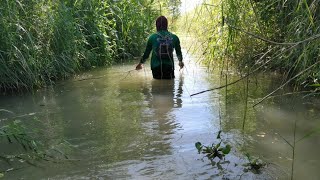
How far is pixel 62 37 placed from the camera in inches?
294

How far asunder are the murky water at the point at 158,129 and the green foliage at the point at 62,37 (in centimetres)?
41

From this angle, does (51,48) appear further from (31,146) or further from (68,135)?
(31,146)

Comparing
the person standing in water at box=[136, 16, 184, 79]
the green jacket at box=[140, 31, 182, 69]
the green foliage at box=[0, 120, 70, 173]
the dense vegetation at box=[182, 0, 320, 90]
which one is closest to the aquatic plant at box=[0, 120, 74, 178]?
the green foliage at box=[0, 120, 70, 173]

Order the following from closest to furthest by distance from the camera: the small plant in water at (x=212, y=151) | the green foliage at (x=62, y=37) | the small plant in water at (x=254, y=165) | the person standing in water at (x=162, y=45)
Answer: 1. the small plant in water at (x=254, y=165)
2. the small plant in water at (x=212, y=151)
3. the green foliage at (x=62, y=37)
4. the person standing in water at (x=162, y=45)

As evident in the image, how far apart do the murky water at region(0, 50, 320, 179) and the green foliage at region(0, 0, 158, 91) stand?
1.35 ft

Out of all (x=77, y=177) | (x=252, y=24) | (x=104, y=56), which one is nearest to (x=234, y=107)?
(x=252, y=24)

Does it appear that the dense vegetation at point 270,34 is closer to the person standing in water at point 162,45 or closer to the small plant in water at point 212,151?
the person standing in water at point 162,45

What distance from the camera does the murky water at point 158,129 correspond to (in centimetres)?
344

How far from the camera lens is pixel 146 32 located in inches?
442

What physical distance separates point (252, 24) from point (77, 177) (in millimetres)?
4321

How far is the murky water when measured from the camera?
344cm

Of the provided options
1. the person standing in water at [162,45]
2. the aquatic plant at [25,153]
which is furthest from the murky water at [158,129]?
the person standing in water at [162,45]

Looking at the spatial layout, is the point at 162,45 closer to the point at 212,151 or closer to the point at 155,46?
the point at 155,46

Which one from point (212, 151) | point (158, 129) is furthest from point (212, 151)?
point (158, 129)
